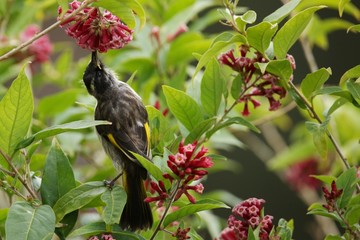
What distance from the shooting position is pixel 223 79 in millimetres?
2471

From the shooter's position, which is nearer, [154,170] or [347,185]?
[154,170]

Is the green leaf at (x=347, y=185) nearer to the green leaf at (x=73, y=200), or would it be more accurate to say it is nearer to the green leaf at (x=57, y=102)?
the green leaf at (x=73, y=200)

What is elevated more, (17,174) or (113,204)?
(17,174)

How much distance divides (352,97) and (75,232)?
0.95 m

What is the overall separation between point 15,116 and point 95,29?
35 centimetres

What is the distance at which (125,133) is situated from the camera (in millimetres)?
2582

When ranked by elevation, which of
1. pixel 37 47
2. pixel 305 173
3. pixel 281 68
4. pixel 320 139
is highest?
pixel 281 68

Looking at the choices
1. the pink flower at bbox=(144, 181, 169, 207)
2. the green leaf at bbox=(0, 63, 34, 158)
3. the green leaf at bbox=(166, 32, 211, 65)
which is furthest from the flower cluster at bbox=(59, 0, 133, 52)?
the green leaf at bbox=(166, 32, 211, 65)

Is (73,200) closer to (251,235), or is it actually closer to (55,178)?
(55,178)

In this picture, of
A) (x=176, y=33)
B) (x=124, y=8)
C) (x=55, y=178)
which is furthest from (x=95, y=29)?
(x=176, y=33)

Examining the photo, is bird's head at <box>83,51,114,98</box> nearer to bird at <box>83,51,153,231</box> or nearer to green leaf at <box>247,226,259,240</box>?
bird at <box>83,51,153,231</box>

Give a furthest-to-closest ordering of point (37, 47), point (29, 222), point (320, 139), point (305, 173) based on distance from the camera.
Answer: point (305, 173)
point (37, 47)
point (320, 139)
point (29, 222)

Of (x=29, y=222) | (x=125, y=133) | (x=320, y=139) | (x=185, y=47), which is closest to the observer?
(x=29, y=222)

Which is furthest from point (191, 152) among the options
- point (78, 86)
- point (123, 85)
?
point (78, 86)
